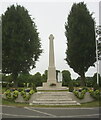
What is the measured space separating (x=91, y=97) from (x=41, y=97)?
4579 mm

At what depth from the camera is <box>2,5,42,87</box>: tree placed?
26.8 metres

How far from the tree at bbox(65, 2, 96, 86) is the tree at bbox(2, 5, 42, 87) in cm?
593

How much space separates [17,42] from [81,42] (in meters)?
10.3

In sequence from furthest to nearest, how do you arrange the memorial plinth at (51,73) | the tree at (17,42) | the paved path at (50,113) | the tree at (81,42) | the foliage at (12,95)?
1. the tree at (81,42)
2. the tree at (17,42)
3. the memorial plinth at (51,73)
4. the foliage at (12,95)
5. the paved path at (50,113)

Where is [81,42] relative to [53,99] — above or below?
above

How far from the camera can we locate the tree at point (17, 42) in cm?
2680

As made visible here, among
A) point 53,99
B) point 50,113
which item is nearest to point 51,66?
point 53,99

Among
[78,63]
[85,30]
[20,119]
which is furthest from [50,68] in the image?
[20,119]

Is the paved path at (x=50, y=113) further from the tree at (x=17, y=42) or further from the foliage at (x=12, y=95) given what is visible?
the tree at (x=17, y=42)

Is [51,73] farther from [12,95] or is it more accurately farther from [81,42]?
[81,42]

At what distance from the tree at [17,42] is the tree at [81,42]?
5930mm

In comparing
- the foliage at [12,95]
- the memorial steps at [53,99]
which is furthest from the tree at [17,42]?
the memorial steps at [53,99]

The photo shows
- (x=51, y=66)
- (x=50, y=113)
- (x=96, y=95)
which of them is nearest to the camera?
(x=50, y=113)

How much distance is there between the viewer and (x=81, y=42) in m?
29.5
